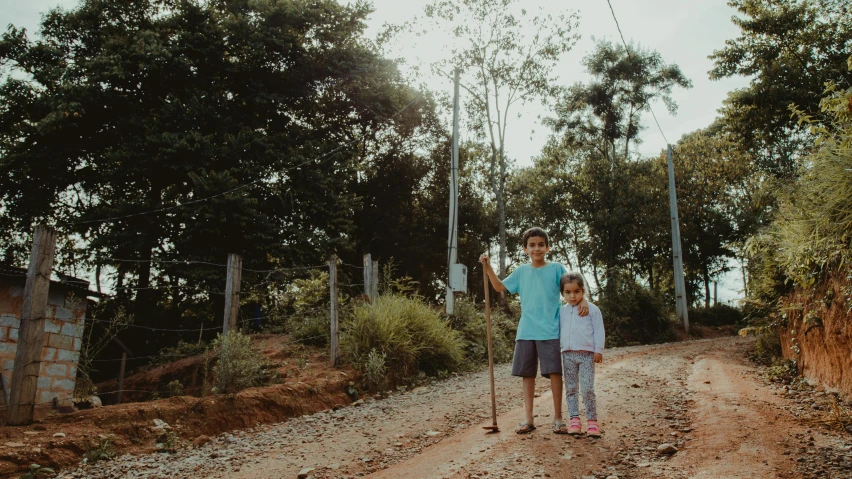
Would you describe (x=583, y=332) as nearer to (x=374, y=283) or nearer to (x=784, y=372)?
(x=784, y=372)

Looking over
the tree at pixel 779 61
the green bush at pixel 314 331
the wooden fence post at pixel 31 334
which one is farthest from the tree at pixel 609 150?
the wooden fence post at pixel 31 334

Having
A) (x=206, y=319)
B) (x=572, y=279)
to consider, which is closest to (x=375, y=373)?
(x=572, y=279)

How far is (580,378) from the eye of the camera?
15.7 ft

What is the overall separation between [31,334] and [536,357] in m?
5.39

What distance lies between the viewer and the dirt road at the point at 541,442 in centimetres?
382

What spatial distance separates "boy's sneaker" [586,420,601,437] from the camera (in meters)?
4.59

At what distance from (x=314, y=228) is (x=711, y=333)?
1588 centimetres

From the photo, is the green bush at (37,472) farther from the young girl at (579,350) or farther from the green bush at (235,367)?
the young girl at (579,350)

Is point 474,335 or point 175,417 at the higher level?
point 474,335

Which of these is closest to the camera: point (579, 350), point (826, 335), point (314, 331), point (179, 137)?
point (579, 350)

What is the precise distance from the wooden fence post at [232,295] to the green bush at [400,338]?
1899mm

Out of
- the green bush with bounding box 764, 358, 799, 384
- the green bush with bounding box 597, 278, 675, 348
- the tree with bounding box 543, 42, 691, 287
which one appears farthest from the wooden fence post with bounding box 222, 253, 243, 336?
the tree with bounding box 543, 42, 691, 287

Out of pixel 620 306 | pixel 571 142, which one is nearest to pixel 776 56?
pixel 620 306

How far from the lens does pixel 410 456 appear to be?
497cm
